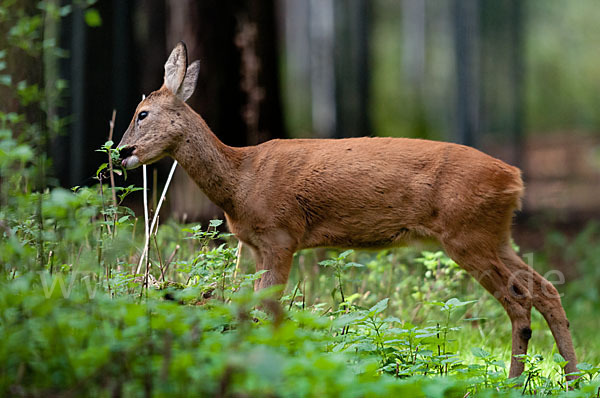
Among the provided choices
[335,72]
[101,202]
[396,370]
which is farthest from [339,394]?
[335,72]

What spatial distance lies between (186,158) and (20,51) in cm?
180

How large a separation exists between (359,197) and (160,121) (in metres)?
1.41

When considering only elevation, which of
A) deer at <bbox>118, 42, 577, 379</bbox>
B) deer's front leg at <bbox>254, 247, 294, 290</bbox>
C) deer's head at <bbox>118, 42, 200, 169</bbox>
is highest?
deer's head at <bbox>118, 42, 200, 169</bbox>

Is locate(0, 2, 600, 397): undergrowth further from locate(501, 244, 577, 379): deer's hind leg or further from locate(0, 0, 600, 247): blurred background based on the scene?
locate(0, 0, 600, 247): blurred background

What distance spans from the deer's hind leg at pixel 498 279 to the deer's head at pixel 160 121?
197cm

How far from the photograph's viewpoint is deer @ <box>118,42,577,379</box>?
4797mm

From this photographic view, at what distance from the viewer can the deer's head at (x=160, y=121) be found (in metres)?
4.71

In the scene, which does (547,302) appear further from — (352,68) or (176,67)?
(352,68)

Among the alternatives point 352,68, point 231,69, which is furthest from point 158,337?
point 352,68

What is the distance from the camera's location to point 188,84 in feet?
16.1

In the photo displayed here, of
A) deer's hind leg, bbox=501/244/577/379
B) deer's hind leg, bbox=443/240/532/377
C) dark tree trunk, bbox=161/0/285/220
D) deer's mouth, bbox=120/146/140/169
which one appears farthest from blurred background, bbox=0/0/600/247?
deer's hind leg, bbox=501/244/577/379

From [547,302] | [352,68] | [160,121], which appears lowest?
[547,302]

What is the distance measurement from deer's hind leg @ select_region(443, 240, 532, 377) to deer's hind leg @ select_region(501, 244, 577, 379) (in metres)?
0.11

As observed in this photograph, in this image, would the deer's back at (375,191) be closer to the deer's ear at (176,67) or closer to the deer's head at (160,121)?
the deer's head at (160,121)
